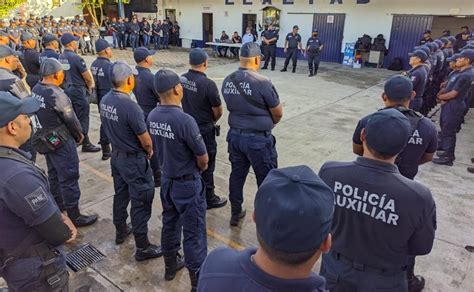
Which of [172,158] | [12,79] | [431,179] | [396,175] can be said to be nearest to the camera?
[396,175]

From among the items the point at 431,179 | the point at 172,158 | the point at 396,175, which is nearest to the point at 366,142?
the point at 396,175

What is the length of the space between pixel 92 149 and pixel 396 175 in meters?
5.68

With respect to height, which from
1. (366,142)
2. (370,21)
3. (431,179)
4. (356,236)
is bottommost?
(431,179)

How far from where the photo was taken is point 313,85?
12016 millimetres

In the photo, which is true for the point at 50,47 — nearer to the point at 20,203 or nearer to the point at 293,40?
the point at 20,203

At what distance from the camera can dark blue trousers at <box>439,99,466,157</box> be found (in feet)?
19.5

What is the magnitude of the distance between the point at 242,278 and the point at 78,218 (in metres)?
3.53

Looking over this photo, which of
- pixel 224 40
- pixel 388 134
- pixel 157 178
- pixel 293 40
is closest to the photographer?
pixel 388 134

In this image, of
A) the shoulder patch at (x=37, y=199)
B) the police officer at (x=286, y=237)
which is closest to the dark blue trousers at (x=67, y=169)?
the shoulder patch at (x=37, y=199)

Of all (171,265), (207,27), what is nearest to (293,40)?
(207,27)

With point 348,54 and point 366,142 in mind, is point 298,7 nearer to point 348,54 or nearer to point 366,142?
point 348,54

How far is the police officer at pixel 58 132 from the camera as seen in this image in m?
3.69

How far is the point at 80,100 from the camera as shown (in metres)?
6.00

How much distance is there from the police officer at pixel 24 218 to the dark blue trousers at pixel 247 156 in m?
2.12
